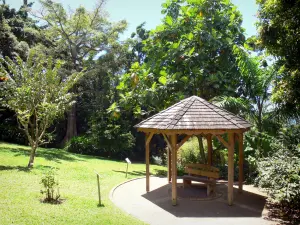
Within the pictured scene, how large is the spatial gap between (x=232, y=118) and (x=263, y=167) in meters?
1.95

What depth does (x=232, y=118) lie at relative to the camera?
9883 millimetres

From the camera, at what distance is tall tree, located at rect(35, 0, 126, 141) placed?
2423 centimetres

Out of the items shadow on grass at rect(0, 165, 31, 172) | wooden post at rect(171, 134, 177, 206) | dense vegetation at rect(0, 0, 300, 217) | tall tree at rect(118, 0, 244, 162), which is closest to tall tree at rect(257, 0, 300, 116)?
dense vegetation at rect(0, 0, 300, 217)

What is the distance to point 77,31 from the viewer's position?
25.0 metres

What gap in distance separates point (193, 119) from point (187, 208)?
2.86m

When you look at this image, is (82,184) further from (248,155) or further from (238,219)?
(248,155)

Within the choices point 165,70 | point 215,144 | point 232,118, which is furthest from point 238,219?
point 165,70

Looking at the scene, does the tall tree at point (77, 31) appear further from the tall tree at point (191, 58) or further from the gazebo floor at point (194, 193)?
the gazebo floor at point (194, 193)

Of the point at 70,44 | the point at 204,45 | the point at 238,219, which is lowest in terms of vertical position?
the point at 238,219

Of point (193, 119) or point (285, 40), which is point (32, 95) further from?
point (285, 40)

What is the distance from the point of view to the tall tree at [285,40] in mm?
8781

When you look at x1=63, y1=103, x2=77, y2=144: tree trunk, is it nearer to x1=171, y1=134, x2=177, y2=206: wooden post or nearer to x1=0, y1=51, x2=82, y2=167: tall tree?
x1=0, y1=51, x2=82, y2=167: tall tree

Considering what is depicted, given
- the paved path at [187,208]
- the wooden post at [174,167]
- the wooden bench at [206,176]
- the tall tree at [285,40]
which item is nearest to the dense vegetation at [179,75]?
the tall tree at [285,40]

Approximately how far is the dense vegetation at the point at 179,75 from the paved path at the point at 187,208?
113 centimetres
